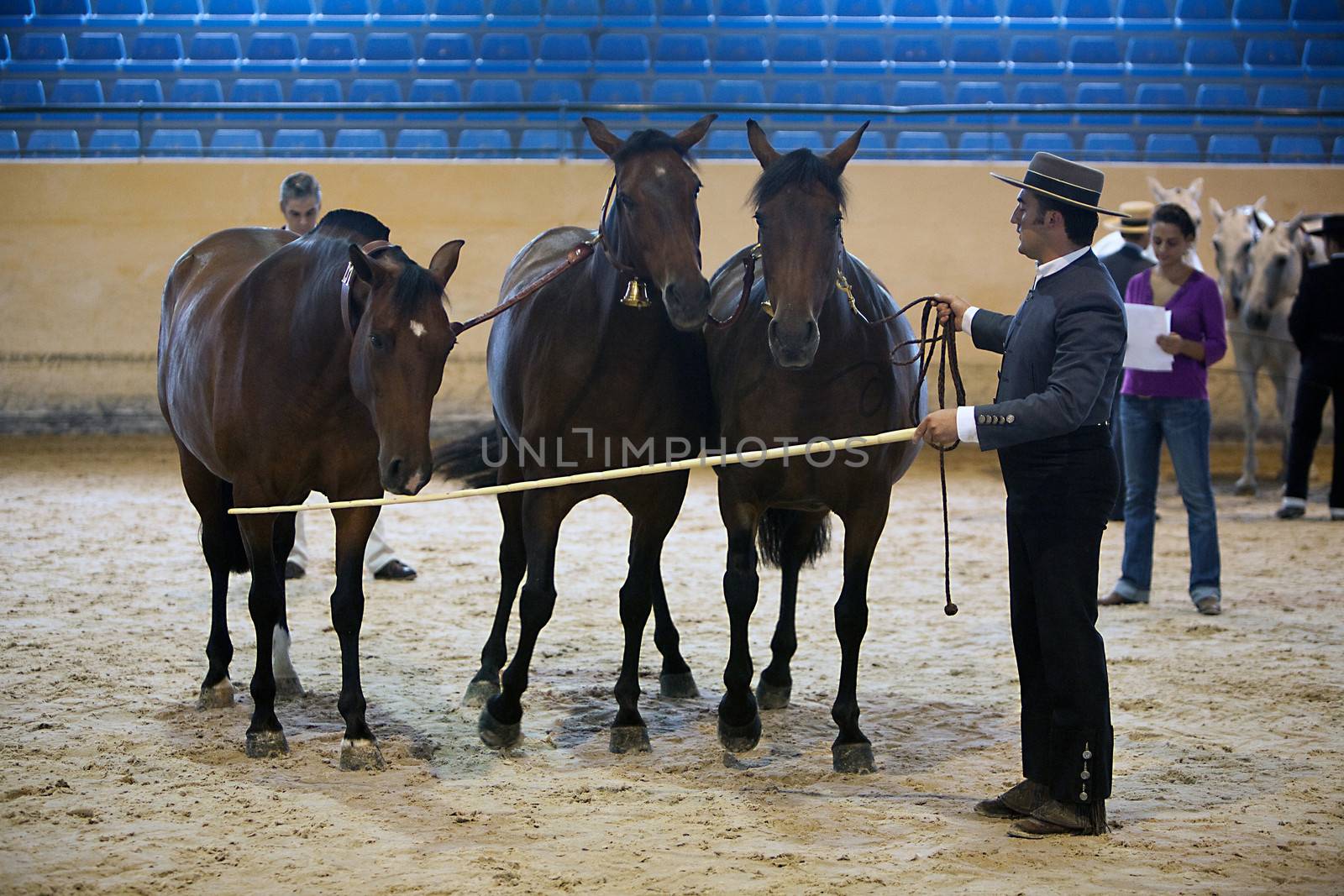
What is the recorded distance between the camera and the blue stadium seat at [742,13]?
13.5 meters

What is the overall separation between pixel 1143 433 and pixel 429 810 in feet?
13.7

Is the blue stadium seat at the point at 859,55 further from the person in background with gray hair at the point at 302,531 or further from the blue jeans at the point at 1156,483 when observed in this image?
the person in background with gray hair at the point at 302,531

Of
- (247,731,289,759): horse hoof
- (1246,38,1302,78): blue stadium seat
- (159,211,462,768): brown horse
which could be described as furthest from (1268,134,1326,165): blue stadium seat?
(247,731,289,759): horse hoof

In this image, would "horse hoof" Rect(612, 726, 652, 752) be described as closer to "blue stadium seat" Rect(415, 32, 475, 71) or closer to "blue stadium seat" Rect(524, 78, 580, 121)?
"blue stadium seat" Rect(524, 78, 580, 121)

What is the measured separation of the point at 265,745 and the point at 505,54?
34.1 ft

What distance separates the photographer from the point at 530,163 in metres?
10.6

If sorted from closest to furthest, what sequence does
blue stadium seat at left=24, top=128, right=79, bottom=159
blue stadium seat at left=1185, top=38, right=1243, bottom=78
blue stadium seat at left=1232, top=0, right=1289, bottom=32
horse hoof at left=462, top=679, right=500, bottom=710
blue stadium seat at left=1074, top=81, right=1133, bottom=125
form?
horse hoof at left=462, top=679, right=500, bottom=710 → blue stadium seat at left=24, top=128, right=79, bottom=159 → blue stadium seat at left=1074, top=81, right=1133, bottom=125 → blue stadium seat at left=1185, top=38, right=1243, bottom=78 → blue stadium seat at left=1232, top=0, right=1289, bottom=32

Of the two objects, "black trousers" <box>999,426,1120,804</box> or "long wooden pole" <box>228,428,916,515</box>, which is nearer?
"black trousers" <box>999,426,1120,804</box>

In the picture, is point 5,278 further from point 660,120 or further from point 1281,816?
point 1281,816

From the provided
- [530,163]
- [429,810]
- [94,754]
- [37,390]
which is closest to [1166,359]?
[429,810]

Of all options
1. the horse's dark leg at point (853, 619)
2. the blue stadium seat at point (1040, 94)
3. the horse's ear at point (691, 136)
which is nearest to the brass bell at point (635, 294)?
the horse's ear at point (691, 136)

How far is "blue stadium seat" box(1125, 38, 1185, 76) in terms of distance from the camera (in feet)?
42.2

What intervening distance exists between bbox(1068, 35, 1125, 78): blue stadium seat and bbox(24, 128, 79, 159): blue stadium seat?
31.5 ft

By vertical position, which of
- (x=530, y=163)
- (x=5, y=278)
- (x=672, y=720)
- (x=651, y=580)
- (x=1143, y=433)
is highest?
(x=530, y=163)
